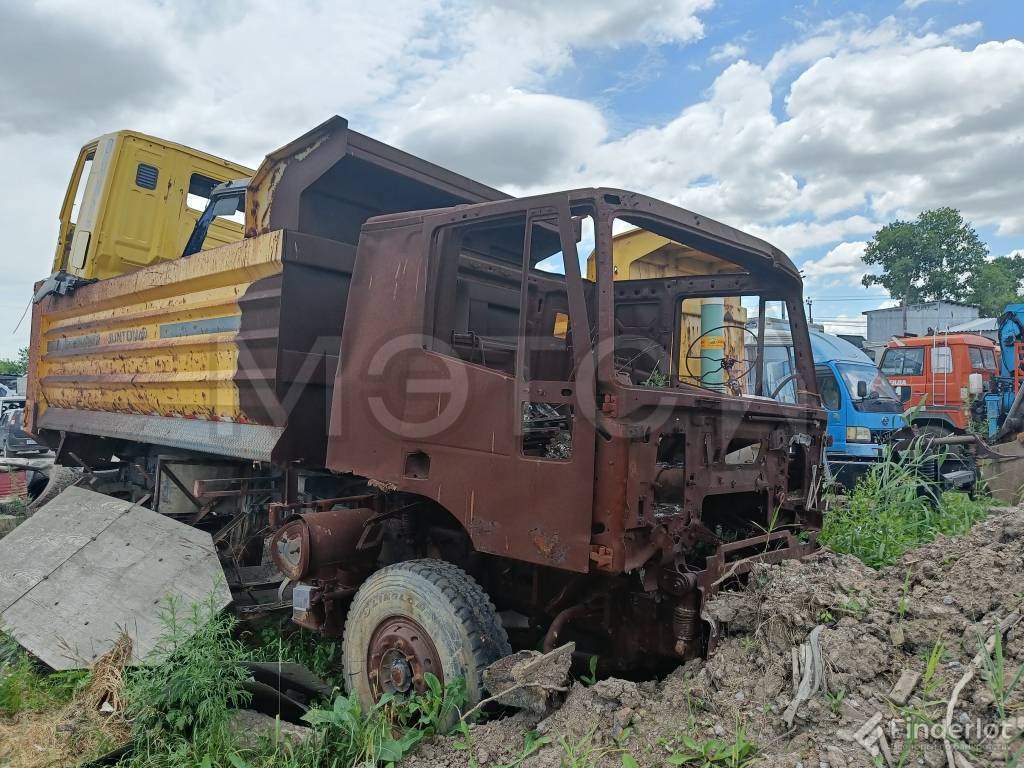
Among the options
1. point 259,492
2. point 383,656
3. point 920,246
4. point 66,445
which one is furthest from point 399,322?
point 920,246

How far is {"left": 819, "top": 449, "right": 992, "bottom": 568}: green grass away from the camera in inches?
175

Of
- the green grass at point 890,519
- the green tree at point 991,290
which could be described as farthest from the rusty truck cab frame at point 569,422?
the green tree at point 991,290

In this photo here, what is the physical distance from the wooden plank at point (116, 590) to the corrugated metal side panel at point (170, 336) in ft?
2.57

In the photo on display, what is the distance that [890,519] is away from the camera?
474 centimetres

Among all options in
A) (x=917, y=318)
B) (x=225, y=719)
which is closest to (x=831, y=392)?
(x=225, y=719)

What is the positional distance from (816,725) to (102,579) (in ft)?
12.6

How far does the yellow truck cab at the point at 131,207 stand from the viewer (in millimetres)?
6125

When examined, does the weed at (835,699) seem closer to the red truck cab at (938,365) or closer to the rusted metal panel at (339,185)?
the rusted metal panel at (339,185)

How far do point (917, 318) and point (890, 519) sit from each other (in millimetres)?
33357

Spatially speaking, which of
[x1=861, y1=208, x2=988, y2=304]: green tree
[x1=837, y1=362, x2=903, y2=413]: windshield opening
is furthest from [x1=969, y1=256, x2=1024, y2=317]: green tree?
[x1=837, y1=362, x2=903, y2=413]: windshield opening

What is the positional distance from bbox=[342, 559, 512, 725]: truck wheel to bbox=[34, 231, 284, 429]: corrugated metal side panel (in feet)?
A: 4.67

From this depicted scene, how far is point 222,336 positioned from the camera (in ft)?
14.8

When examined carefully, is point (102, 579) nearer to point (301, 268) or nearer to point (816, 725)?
point (301, 268)

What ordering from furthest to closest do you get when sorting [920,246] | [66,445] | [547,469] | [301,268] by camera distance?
[920,246], [66,445], [301,268], [547,469]
